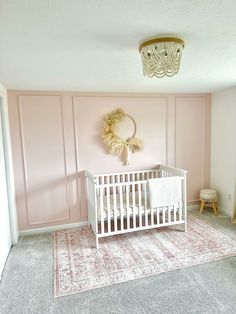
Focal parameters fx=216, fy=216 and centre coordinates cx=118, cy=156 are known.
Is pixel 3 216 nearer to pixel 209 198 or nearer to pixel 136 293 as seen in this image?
pixel 136 293

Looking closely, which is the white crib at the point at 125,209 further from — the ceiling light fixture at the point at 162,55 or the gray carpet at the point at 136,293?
the ceiling light fixture at the point at 162,55

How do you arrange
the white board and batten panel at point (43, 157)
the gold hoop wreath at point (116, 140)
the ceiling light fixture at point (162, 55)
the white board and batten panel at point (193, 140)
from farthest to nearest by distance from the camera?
the white board and batten panel at point (193, 140)
the gold hoop wreath at point (116, 140)
the white board and batten panel at point (43, 157)
the ceiling light fixture at point (162, 55)

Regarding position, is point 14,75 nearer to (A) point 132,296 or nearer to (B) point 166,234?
(A) point 132,296

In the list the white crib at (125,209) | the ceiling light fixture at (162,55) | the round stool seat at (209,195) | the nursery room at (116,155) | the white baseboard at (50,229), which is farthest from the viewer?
the round stool seat at (209,195)

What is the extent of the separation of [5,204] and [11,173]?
0.47m

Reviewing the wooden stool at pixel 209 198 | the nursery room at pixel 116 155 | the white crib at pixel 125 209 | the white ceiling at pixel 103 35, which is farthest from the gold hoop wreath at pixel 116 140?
the wooden stool at pixel 209 198

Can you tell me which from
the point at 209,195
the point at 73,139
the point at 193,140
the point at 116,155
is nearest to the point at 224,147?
the point at 193,140

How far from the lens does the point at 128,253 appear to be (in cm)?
276

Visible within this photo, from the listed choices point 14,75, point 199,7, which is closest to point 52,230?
point 14,75

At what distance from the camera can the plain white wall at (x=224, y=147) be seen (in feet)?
12.2

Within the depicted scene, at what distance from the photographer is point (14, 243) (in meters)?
3.08

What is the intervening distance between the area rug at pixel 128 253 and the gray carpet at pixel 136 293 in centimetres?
10

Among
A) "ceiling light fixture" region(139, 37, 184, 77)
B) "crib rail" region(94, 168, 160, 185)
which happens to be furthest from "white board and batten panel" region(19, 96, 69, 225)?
"ceiling light fixture" region(139, 37, 184, 77)

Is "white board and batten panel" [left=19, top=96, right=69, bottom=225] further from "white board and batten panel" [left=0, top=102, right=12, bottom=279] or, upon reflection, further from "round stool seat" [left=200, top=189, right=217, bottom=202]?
"round stool seat" [left=200, top=189, right=217, bottom=202]
